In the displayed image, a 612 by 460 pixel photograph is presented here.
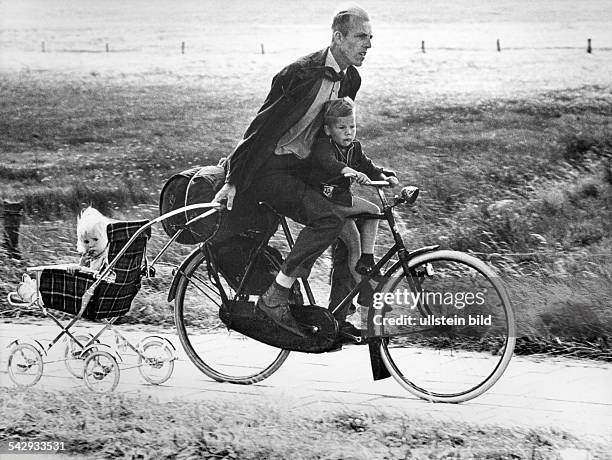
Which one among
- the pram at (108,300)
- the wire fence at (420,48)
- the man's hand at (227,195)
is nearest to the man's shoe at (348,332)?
the man's hand at (227,195)

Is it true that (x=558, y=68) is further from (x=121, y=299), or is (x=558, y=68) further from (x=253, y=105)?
(x=121, y=299)

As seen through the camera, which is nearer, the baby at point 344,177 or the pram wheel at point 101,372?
the baby at point 344,177

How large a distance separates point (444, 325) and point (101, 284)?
187cm

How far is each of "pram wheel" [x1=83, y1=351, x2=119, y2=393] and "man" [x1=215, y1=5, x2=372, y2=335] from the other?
2.96 ft

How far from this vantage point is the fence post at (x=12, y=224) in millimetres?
6715

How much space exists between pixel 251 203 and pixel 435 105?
4.25ft

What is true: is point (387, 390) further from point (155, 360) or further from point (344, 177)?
point (155, 360)

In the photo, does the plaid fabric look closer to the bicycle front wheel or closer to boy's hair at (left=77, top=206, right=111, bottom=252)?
boy's hair at (left=77, top=206, right=111, bottom=252)

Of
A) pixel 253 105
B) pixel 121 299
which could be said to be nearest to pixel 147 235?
pixel 121 299

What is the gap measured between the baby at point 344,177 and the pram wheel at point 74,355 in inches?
63.1

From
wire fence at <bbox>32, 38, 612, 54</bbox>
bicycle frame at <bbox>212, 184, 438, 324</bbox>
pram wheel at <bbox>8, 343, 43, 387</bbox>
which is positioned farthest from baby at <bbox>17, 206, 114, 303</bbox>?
wire fence at <bbox>32, 38, 612, 54</bbox>

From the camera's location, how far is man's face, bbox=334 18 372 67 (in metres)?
5.70

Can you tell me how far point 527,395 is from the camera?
5.37 meters

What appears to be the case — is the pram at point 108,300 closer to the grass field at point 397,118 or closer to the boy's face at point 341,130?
the grass field at point 397,118
